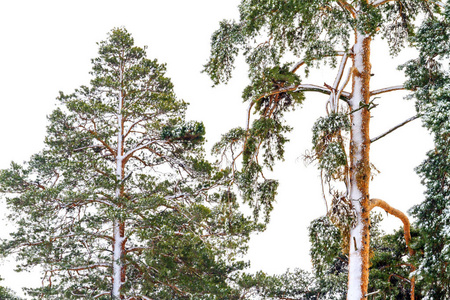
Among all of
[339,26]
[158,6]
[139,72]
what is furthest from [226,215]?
[158,6]

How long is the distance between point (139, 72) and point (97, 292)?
463cm

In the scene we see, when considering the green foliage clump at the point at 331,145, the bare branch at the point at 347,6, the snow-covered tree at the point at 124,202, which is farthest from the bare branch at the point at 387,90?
the snow-covered tree at the point at 124,202

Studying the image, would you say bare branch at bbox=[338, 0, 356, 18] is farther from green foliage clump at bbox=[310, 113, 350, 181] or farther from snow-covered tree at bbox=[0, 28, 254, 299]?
snow-covered tree at bbox=[0, 28, 254, 299]

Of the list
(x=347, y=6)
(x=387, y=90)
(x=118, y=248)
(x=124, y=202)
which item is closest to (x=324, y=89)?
(x=387, y=90)

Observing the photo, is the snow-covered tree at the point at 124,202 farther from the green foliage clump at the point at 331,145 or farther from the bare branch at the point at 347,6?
the bare branch at the point at 347,6

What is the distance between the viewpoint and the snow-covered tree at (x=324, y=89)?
4320mm

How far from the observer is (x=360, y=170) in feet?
14.8

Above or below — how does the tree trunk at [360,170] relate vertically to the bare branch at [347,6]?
below

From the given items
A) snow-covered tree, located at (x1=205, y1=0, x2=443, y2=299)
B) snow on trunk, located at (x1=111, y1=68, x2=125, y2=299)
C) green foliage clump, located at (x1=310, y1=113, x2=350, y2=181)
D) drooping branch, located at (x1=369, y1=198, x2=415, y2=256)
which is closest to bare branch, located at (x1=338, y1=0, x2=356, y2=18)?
snow-covered tree, located at (x1=205, y1=0, x2=443, y2=299)

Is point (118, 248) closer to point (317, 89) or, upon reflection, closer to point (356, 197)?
point (317, 89)

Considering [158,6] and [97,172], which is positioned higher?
[158,6]

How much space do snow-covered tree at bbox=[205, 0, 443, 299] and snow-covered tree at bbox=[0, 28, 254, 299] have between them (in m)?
1.92

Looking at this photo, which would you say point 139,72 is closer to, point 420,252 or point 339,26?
point 339,26

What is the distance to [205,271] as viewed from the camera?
25.1 ft
